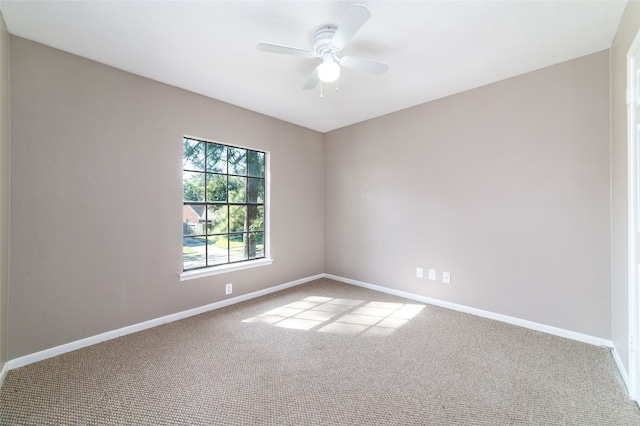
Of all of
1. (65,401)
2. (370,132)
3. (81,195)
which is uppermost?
(370,132)

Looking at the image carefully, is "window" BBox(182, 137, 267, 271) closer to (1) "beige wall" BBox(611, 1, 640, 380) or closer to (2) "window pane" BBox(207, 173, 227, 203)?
(2) "window pane" BBox(207, 173, 227, 203)

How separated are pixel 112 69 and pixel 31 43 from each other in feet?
1.68

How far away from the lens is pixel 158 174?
2.81 metres

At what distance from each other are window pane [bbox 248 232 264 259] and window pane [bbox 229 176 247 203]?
0.51m

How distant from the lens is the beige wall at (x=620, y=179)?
186 centimetres

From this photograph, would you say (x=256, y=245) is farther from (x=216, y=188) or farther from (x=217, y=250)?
(x=216, y=188)

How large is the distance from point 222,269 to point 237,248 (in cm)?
37

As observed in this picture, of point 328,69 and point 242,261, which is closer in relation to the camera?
point 328,69

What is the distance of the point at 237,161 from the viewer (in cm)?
356

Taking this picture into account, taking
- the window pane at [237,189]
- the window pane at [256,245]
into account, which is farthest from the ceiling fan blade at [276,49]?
the window pane at [256,245]

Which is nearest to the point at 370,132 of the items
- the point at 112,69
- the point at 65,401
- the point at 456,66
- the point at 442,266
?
the point at 456,66

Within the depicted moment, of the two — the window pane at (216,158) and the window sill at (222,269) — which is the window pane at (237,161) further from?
the window sill at (222,269)

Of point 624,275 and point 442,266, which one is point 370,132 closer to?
point 442,266

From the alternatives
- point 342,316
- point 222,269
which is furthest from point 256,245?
point 342,316
